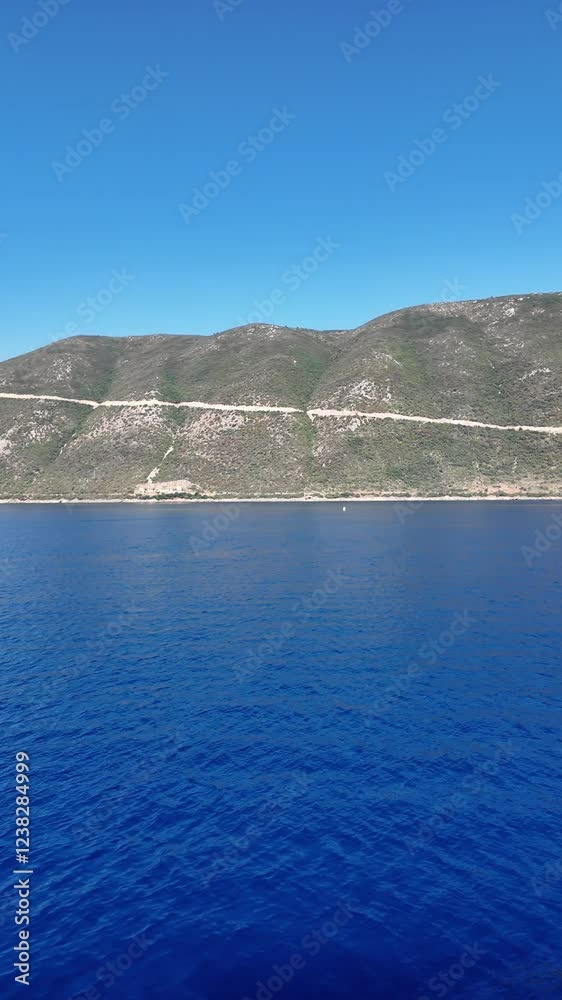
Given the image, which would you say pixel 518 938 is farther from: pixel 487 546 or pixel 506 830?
pixel 487 546

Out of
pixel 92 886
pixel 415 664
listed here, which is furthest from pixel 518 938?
pixel 415 664

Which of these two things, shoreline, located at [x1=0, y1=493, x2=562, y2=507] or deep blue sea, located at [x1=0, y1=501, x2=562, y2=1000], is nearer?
deep blue sea, located at [x1=0, y1=501, x2=562, y2=1000]

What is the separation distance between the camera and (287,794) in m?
26.0

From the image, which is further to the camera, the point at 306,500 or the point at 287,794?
the point at 306,500

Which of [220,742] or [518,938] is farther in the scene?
[220,742]

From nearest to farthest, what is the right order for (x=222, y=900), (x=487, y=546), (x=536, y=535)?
(x=222, y=900) < (x=487, y=546) < (x=536, y=535)

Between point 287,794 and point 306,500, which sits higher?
point 306,500

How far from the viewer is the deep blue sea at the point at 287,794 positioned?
17391mm

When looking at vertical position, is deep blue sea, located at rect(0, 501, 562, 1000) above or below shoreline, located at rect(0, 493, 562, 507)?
below

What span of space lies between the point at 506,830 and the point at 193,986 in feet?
40.9

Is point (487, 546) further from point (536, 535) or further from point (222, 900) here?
point (222, 900)

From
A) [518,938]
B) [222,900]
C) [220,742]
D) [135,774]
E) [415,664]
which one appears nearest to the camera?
[518,938]

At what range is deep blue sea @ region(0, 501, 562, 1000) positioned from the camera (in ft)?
57.1

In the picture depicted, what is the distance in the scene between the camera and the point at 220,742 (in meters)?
30.9
